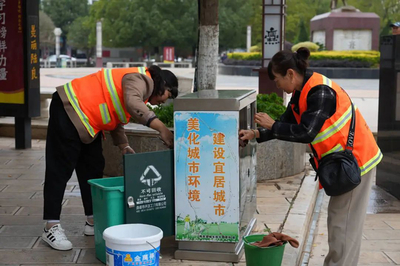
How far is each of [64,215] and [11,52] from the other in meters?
4.12

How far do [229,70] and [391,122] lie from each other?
1079 inches

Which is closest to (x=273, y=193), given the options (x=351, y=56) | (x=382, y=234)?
(x=382, y=234)

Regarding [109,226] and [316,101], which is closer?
[316,101]

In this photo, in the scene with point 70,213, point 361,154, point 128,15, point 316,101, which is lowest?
point 70,213

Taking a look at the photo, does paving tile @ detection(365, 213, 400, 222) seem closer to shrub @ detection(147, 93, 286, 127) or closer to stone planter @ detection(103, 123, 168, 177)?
shrub @ detection(147, 93, 286, 127)

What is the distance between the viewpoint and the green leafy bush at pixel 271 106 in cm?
743

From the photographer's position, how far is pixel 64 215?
557 centimetres

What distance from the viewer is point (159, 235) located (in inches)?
145

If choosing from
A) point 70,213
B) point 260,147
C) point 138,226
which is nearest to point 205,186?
point 138,226

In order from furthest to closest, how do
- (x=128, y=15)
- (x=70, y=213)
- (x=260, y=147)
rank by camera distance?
(x=128, y=15)
(x=260, y=147)
(x=70, y=213)

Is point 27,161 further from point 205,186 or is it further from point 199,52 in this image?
point 205,186

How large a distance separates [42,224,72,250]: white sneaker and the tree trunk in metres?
3.27

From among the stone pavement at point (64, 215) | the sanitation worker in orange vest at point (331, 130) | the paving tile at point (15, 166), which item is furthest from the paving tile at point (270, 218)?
the paving tile at point (15, 166)

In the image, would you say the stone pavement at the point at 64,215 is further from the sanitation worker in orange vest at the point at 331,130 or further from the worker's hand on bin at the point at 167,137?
the worker's hand on bin at the point at 167,137
